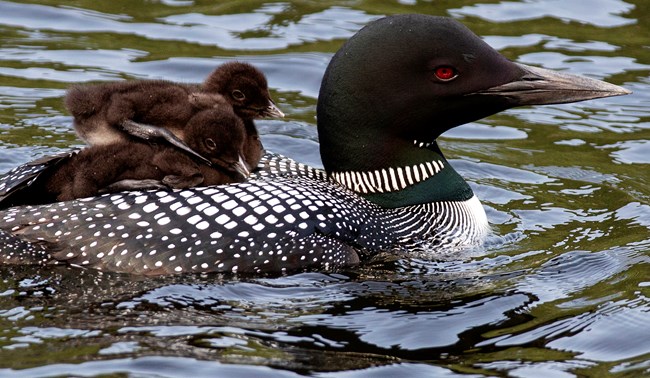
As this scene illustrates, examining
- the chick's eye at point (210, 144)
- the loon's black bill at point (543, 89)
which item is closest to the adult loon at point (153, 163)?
the chick's eye at point (210, 144)

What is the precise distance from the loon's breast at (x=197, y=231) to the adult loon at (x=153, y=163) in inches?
2.7

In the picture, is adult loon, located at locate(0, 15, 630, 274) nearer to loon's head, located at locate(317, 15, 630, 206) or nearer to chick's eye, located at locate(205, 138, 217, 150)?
loon's head, located at locate(317, 15, 630, 206)

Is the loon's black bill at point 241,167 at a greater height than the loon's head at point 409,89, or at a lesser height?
lesser

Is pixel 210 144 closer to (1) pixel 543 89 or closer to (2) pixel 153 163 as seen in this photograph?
(2) pixel 153 163

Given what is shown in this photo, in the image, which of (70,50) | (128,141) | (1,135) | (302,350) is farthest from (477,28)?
(302,350)

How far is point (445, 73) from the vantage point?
21.9ft

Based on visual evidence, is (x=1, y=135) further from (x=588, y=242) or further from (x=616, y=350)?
(x=616, y=350)

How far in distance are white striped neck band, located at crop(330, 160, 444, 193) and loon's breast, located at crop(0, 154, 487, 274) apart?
0.39 metres

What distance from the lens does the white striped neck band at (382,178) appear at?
6.80m

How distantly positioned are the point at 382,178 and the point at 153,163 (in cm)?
128

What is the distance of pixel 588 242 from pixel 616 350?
4.95 feet

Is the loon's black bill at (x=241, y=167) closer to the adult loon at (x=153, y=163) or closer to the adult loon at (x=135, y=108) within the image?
the adult loon at (x=153, y=163)

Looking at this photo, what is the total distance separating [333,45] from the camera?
33.0 feet

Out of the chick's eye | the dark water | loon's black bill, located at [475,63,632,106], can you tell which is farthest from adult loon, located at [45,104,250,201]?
loon's black bill, located at [475,63,632,106]
